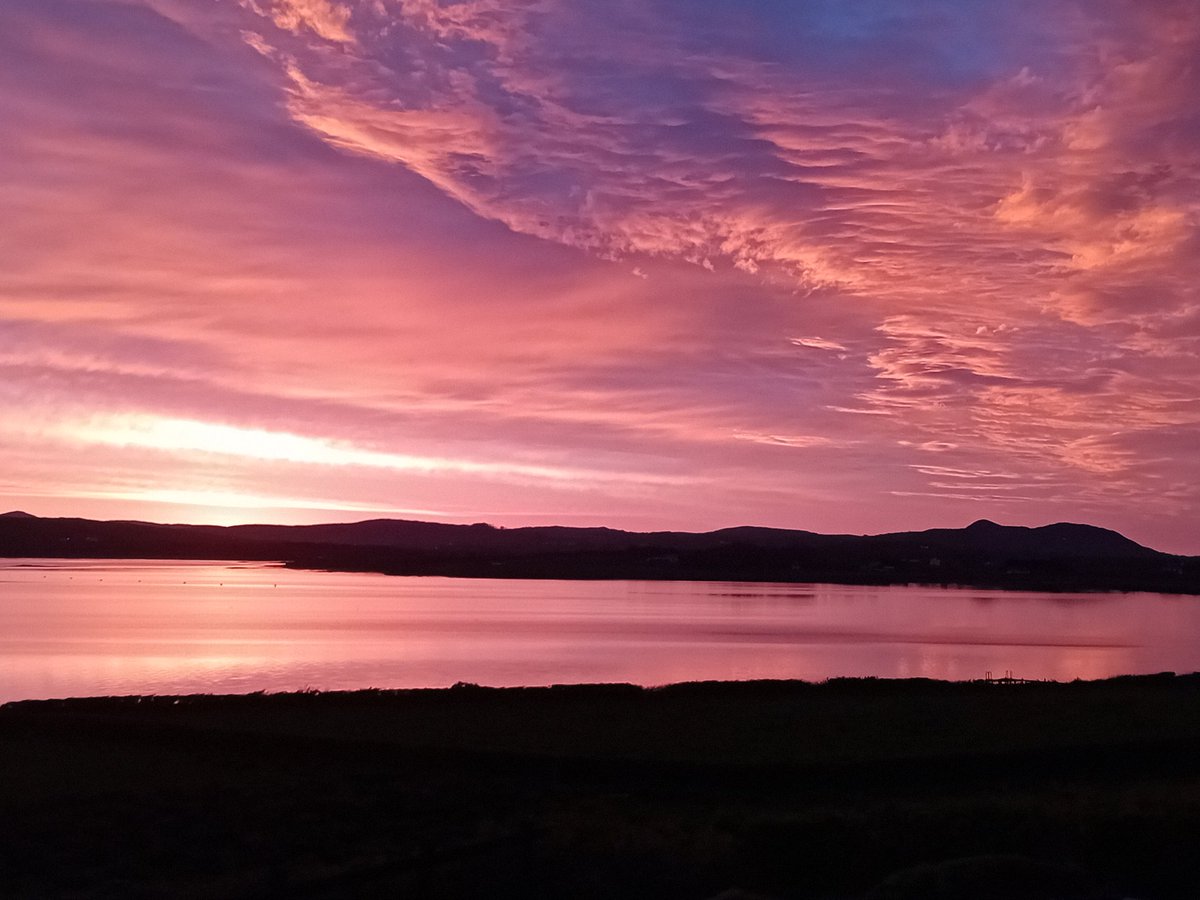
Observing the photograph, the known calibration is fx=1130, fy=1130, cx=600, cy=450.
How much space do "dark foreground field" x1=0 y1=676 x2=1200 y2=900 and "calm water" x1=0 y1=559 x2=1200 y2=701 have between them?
12788 millimetres

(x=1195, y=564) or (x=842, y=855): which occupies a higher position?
(x=1195, y=564)

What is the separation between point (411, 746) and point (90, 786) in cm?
461

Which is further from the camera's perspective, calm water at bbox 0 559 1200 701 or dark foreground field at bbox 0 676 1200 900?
calm water at bbox 0 559 1200 701

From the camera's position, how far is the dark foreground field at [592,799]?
12023 mm

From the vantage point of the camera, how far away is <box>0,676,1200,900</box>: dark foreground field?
12.0 meters

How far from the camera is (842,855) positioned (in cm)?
1316

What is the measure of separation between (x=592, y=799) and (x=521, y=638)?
117 feet

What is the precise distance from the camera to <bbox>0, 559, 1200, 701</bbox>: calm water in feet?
119

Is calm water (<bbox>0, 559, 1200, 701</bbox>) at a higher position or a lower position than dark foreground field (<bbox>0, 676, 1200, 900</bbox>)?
higher

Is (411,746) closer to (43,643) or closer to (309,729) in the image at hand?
(309,729)

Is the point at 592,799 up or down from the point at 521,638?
down

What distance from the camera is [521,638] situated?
166ft

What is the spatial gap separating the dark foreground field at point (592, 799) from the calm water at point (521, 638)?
1279 centimetres

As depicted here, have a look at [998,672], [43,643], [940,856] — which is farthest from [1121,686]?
[43,643]
